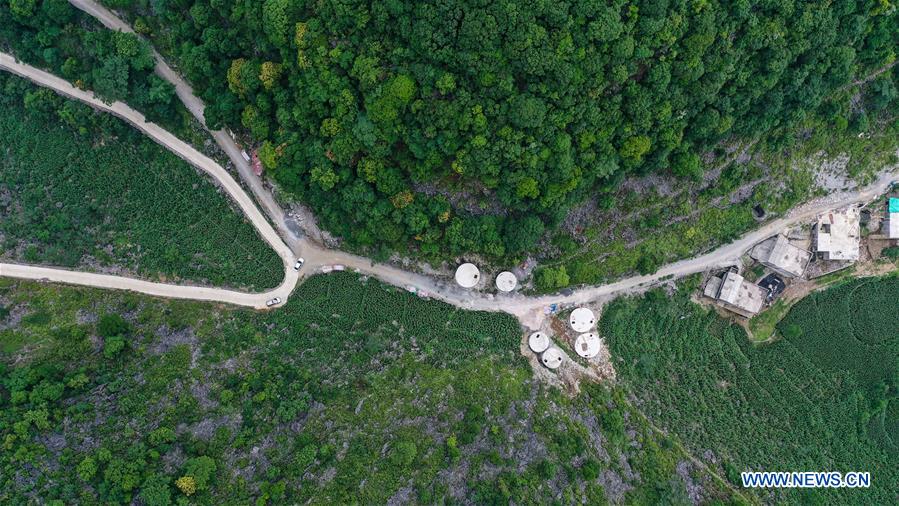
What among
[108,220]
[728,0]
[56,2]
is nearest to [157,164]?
[108,220]

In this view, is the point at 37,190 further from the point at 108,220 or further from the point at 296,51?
the point at 296,51

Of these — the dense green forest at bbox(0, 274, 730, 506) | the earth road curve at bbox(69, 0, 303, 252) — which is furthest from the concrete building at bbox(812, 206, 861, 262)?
the earth road curve at bbox(69, 0, 303, 252)

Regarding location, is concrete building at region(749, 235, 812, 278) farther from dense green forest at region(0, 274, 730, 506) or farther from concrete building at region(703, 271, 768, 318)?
dense green forest at region(0, 274, 730, 506)

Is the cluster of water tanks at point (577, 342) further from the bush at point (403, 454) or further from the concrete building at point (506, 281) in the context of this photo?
the bush at point (403, 454)

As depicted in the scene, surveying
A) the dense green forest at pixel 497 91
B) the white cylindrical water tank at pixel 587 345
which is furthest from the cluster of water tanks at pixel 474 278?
the white cylindrical water tank at pixel 587 345

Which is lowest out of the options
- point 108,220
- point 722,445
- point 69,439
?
point 69,439

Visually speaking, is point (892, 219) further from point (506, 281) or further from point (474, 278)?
point (474, 278)
